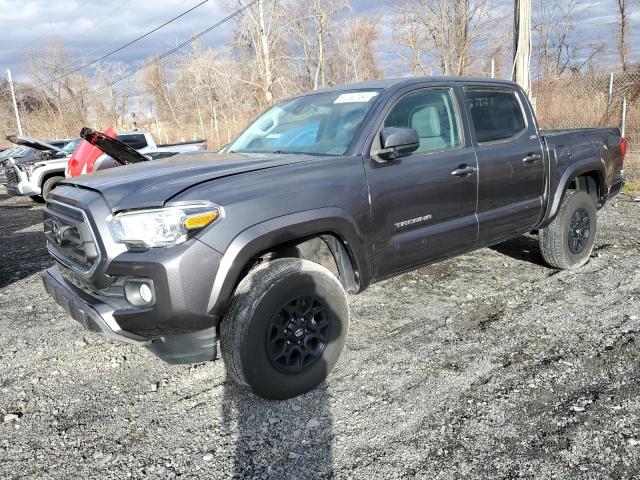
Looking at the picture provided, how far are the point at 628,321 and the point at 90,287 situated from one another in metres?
3.70

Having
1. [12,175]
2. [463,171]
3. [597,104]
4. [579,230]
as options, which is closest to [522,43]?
[579,230]

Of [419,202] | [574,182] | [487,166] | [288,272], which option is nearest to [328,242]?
[288,272]

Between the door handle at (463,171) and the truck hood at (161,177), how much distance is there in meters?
1.13

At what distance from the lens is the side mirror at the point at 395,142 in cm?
331

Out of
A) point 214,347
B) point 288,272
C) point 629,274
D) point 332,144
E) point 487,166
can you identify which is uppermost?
point 332,144

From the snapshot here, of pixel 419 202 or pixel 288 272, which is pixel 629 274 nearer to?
pixel 419 202

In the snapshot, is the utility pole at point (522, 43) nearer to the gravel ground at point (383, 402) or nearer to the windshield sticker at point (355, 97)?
the gravel ground at point (383, 402)

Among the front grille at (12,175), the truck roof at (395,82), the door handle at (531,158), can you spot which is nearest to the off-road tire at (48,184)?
the front grille at (12,175)

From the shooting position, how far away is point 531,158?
4426 mm

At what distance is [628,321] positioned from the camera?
3.93m

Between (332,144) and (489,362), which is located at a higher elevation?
(332,144)

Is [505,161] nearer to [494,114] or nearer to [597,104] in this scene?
[494,114]

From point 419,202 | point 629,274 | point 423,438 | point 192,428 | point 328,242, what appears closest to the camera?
point 423,438

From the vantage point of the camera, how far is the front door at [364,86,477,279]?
342 cm
